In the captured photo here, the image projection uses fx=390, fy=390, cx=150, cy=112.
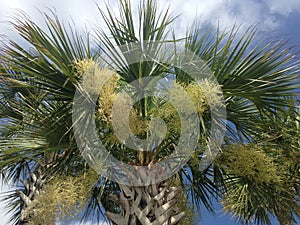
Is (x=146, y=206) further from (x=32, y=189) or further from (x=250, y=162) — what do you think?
(x=32, y=189)

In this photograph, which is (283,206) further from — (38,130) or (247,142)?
(38,130)

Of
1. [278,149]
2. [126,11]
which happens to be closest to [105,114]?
[126,11]

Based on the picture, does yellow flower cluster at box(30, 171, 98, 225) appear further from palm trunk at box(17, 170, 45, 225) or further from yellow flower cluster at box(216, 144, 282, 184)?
palm trunk at box(17, 170, 45, 225)

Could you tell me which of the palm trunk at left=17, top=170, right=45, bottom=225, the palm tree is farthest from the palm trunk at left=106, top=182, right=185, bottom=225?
the palm trunk at left=17, top=170, right=45, bottom=225

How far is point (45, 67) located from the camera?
156 inches

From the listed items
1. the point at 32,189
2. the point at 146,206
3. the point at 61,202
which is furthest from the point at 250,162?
the point at 32,189

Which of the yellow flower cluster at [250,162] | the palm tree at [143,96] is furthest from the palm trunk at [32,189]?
the yellow flower cluster at [250,162]

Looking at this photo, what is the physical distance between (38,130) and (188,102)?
1.76 m

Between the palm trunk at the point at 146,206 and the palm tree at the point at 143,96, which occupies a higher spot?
the palm tree at the point at 143,96

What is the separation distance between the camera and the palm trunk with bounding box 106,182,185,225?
399 cm

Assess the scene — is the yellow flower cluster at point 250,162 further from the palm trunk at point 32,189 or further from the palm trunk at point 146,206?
the palm trunk at point 32,189

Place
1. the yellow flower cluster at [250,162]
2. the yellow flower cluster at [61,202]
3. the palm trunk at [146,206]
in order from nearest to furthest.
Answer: the yellow flower cluster at [61,202] → the palm trunk at [146,206] → the yellow flower cluster at [250,162]

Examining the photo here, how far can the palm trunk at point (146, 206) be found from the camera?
3988mm

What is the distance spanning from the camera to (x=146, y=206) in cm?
405
